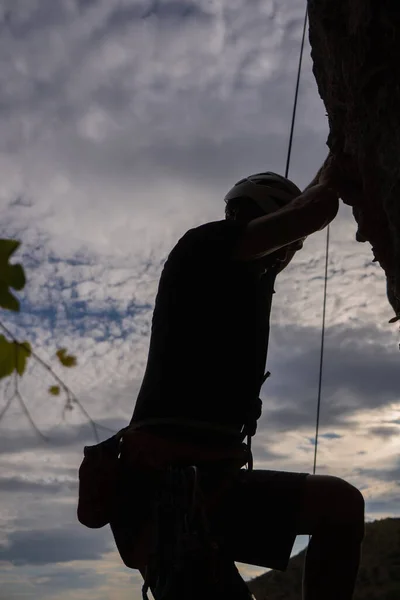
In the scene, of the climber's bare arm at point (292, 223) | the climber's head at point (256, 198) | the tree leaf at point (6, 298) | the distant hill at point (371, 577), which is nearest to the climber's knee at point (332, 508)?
the climber's bare arm at point (292, 223)

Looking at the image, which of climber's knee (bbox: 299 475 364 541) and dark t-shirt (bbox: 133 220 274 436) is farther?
dark t-shirt (bbox: 133 220 274 436)

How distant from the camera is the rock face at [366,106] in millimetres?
2924

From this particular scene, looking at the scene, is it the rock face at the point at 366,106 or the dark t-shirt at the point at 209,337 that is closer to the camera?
the rock face at the point at 366,106

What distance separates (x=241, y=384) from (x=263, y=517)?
0.67 m

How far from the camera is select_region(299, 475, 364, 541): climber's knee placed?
10.9 ft

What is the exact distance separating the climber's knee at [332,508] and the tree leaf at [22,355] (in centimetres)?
249

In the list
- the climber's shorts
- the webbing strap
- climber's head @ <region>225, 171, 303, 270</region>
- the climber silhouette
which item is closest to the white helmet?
climber's head @ <region>225, 171, 303, 270</region>

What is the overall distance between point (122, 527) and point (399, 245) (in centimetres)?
201

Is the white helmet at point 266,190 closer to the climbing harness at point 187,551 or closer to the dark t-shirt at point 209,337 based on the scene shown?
the dark t-shirt at point 209,337

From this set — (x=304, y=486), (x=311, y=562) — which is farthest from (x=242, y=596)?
(x=304, y=486)

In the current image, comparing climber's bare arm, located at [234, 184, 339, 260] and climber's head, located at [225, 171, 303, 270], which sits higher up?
climber's head, located at [225, 171, 303, 270]

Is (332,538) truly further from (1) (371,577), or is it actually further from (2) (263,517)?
(1) (371,577)

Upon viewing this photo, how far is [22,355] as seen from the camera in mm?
1199

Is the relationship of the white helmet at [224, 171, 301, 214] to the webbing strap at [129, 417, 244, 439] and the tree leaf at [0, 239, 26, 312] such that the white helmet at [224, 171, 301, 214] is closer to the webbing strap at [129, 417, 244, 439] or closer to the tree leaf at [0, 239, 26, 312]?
the webbing strap at [129, 417, 244, 439]
